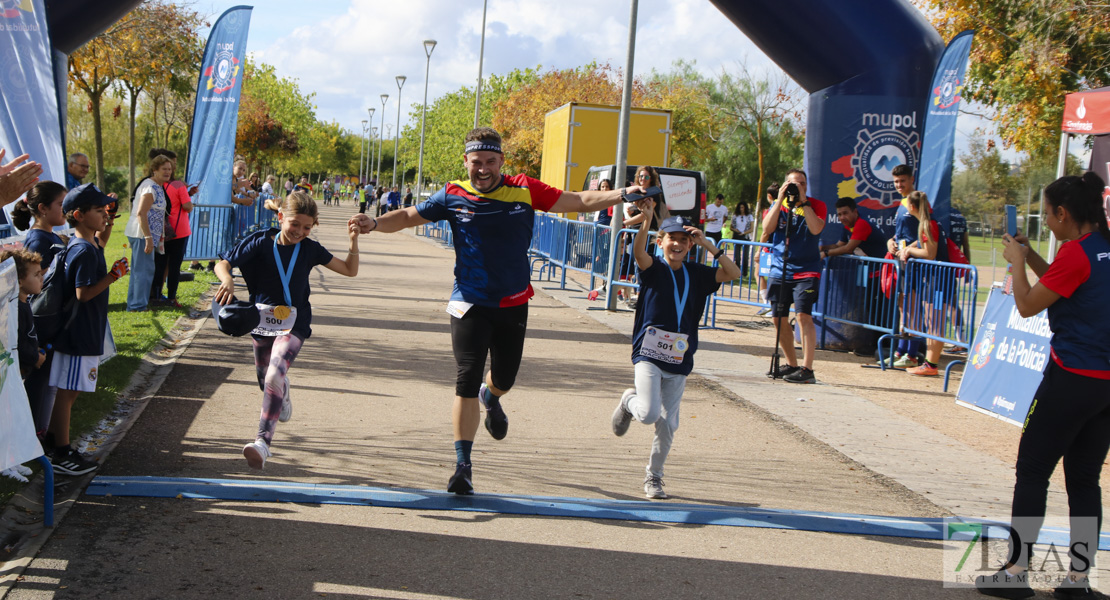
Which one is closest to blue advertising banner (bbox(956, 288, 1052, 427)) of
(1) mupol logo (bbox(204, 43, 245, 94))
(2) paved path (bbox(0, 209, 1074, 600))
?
(2) paved path (bbox(0, 209, 1074, 600))

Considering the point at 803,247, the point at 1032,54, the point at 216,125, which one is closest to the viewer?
the point at 803,247

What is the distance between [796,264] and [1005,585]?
5.35 m

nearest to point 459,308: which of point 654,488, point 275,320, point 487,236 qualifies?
point 487,236

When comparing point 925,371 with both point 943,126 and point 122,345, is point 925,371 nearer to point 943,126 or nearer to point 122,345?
point 943,126

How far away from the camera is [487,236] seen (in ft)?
17.3

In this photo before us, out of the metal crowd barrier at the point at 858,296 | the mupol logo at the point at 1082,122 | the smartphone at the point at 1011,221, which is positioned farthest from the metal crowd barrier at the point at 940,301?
the smartphone at the point at 1011,221

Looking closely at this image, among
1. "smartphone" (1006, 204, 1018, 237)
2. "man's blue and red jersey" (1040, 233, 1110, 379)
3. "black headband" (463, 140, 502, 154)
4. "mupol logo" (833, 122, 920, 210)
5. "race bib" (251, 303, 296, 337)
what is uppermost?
"mupol logo" (833, 122, 920, 210)

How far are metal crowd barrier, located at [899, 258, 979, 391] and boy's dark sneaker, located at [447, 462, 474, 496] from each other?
19.5 ft

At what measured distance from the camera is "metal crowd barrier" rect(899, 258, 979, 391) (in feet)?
32.2

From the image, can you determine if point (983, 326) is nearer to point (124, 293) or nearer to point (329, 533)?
point (329, 533)

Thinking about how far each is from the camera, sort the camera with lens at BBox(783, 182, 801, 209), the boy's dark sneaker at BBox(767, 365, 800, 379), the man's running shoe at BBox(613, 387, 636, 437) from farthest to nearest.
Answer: the boy's dark sneaker at BBox(767, 365, 800, 379) < the camera with lens at BBox(783, 182, 801, 209) < the man's running shoe at BBox(613, 387, 636, 437)

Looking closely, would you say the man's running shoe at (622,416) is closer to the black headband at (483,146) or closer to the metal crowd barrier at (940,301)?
the black headband at (483,146)

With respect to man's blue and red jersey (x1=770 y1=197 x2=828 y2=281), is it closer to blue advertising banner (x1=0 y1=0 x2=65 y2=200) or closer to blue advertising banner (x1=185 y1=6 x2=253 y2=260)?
blue advertising banner (x1=0 y1=0 x2=65 y2=200)

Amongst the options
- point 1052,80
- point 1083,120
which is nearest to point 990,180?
point 1052,80
